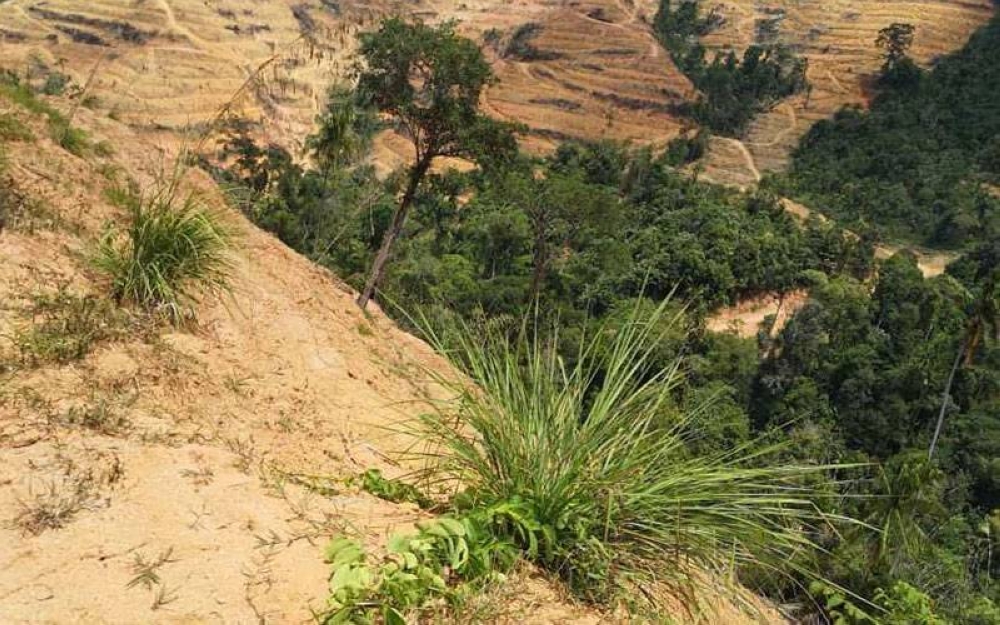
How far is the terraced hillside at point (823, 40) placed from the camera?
196 ft

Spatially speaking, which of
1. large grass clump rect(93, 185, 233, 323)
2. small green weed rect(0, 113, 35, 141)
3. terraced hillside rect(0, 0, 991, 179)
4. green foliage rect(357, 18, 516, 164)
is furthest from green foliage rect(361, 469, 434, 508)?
terraced hillside rect(0, 0, 991, 179)

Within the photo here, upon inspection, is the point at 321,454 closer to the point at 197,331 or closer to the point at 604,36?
the point at 197,331

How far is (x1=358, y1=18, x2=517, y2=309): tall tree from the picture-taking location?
12.5m

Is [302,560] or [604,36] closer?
[302,560]

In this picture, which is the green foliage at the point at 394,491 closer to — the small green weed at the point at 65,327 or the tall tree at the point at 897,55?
the small green weed at the point at 65,327

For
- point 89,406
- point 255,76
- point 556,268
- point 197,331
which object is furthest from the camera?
point 556,268

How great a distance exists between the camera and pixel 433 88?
12.7 m

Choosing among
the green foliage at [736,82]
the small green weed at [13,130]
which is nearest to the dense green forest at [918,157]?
the green foliage at [736,82]

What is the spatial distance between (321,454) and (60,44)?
71627 mm

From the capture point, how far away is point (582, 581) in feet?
6.30

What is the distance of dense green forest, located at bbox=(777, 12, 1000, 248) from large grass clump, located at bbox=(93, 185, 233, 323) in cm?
4499

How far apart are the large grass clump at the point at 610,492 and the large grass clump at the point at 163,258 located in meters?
1.56

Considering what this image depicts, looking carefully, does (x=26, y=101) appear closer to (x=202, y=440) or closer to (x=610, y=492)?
(x=202, y=440)

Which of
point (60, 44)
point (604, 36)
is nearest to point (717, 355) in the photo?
point (604, 36)
